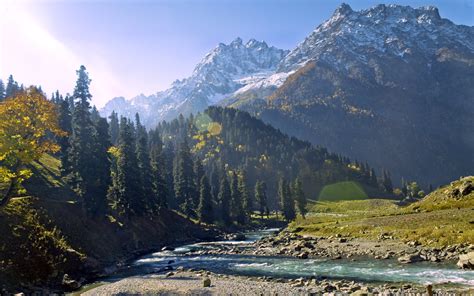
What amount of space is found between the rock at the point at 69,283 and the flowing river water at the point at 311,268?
193 inches

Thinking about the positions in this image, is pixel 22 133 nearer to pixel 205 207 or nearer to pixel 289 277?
pixel 289 277

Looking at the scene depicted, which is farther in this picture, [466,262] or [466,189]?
[466,189]

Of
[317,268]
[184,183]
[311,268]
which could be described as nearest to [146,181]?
[184,183]

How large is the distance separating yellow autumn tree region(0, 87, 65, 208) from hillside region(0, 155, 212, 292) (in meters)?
4.94

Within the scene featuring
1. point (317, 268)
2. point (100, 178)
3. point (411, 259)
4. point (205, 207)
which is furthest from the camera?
point (205, 207)

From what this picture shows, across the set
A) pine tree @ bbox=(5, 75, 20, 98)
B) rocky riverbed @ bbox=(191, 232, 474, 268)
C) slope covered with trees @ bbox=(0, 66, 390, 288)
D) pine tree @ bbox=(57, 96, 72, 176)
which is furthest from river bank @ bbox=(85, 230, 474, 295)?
pine tree @ bbox=(5, 75, 20, 98)

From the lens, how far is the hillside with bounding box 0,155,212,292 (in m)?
38.6

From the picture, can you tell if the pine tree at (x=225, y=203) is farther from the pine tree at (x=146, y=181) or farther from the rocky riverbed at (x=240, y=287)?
the rocky riverbed at (x=240, y=287)

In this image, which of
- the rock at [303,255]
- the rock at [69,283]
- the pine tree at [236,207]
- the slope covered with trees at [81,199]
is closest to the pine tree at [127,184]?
the slope covered with trees at [81,199]

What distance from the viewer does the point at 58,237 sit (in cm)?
5069

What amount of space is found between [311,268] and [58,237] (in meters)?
33.2

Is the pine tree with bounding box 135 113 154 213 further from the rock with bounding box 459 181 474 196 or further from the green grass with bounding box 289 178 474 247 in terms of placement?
the rock with bounding box 459 181 474 196

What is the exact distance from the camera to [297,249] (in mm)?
59062

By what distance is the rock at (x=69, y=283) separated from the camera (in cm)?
3883
